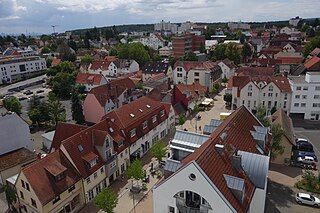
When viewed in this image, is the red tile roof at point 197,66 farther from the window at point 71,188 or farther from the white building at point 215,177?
the window at point 71,188

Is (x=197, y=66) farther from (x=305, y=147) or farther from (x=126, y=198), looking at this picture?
(x=126, y=198)

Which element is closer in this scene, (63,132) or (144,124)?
(63,132)

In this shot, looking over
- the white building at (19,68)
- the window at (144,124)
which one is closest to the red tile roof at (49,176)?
the window at (144,124)

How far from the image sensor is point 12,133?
37.9m

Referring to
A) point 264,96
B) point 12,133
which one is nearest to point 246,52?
point 264,96

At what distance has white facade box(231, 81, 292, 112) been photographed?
2105 inches

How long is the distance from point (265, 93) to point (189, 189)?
135ft

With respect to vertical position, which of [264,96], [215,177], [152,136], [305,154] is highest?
[215,177]

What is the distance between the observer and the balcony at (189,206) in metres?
19.7

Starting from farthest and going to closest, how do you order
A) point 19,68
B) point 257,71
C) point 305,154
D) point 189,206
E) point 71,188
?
point 19,68, point 257,71, point 305,154, point 71,188, point 189,206

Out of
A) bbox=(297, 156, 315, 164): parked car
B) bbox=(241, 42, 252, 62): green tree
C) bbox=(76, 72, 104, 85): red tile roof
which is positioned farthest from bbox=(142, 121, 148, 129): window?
bbox=(241, 42, 252, 62): green tree

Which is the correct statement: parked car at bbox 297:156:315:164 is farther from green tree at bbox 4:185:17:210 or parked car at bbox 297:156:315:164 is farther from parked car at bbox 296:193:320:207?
green tree at bbox 4:185:17:210

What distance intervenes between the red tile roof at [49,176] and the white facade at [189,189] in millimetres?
10665

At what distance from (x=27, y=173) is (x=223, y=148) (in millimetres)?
18980
